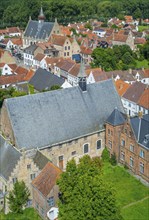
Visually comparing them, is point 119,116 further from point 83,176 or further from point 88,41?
point 88,41

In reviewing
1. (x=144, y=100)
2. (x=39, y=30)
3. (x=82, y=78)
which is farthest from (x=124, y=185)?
(x=39, y=30)

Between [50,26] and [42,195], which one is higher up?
[50,26]

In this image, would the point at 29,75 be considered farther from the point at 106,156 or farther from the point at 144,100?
the point at 106,156

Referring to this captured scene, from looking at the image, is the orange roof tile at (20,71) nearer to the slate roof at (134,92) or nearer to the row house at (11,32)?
the slate roof at (134,92)

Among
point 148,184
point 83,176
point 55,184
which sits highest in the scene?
point 83,176

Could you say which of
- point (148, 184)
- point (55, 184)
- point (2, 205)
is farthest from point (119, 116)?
point (2, 205)

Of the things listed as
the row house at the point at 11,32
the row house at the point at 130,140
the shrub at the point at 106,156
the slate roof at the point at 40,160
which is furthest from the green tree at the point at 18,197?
the row house at the point at 11,32
